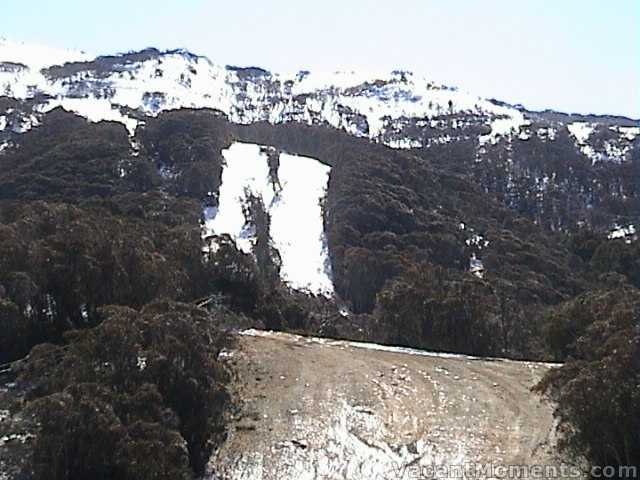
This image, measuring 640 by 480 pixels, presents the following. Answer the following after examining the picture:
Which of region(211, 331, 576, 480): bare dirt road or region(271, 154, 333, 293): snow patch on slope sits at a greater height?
region(271, 154, 333, 293): snow patch on slope

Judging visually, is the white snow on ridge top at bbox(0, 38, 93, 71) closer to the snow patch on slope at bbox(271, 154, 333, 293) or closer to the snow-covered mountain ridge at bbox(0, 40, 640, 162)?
the snow-covered mountain ridge at bbox(0, 40, 640, 162)

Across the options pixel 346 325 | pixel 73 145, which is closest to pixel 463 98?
pixel 73 145

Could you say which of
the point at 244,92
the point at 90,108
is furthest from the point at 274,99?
the point at 90,108

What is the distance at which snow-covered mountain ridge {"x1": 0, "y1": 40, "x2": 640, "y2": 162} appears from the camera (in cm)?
10331

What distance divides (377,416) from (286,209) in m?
45.5

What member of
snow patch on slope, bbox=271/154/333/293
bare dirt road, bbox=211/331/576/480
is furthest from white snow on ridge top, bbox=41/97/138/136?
bare dirt road, bbox=211/331/576/480

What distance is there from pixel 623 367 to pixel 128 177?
4806 cm

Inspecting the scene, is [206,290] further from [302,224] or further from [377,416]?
[302,224]

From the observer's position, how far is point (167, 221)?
42.0 meters

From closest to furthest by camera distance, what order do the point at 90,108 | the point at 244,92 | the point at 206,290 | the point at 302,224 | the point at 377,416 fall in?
the point at 377,416 < the point at 206,290 < the point at 302,224 < the point at 90,108 < the point at 244,92

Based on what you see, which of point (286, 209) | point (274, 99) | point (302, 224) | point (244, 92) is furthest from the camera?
point (244, 92)

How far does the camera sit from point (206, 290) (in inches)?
1065

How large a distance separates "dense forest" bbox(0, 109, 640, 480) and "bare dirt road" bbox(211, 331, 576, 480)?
90 centimetres

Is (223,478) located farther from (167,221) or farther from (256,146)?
(256,146)
